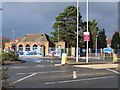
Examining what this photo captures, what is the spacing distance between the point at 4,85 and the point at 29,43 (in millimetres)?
87763

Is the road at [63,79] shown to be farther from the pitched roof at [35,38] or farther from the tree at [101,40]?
the pitched roof at [35,38]

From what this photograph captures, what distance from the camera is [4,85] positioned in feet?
31.5

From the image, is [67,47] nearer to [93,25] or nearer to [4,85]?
[93,25]

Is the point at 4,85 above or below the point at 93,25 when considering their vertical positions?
below

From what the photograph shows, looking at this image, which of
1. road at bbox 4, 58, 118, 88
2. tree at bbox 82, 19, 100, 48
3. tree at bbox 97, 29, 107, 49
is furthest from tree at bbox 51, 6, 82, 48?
road at bbox 4, 58, 118, 88

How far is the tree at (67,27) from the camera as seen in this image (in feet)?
230

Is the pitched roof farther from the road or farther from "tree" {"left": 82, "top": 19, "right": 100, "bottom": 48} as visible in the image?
the road

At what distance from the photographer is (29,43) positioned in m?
97.1

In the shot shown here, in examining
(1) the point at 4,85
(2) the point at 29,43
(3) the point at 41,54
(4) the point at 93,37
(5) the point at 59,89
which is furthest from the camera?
(2) the point at 29,43

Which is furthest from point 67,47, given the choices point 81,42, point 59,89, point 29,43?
point 59,89

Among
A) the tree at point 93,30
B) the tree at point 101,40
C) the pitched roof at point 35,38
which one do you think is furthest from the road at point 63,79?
the pitched roof at point 35,38

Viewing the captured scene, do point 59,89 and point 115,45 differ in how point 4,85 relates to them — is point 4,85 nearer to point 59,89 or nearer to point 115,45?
point 59,89

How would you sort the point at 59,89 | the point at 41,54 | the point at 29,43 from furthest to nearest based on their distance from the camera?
the point at 29,43, the point at 41,54, the point at 59,89

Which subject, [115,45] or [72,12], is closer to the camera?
[72,12]
